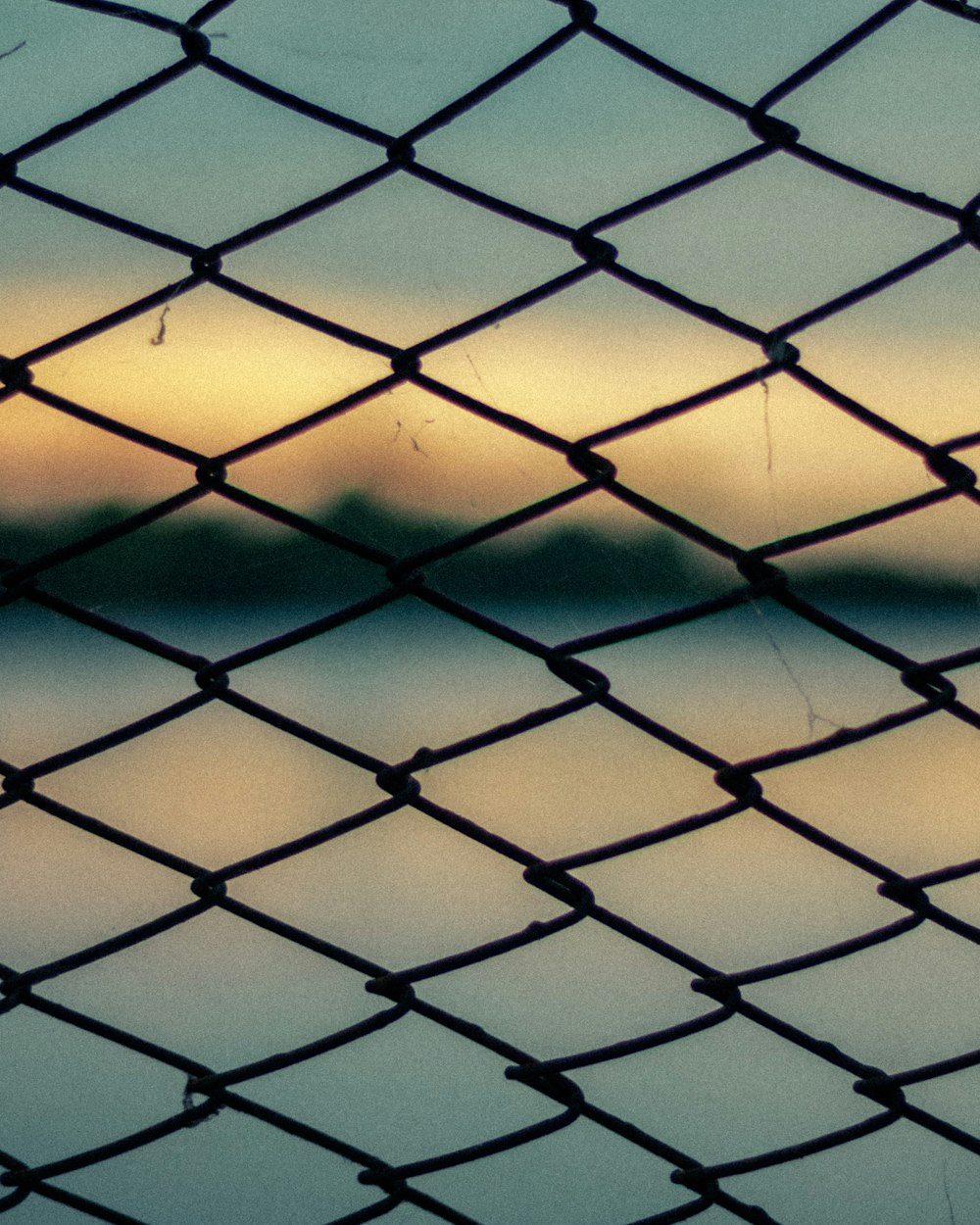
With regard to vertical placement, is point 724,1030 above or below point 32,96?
below

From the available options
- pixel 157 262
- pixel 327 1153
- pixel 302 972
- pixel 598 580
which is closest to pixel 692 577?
pixel 598 580

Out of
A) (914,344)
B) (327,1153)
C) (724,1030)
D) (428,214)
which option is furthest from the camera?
(914,344)

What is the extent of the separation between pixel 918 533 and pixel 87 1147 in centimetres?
178

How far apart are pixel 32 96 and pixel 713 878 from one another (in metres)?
1.26

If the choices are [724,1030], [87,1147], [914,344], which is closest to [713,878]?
[724,1030]

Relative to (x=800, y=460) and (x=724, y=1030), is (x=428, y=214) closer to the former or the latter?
(x=800, y=460)

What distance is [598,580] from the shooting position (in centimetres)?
271

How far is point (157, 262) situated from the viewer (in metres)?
2.22

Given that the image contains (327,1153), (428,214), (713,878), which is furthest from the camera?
(428,214)

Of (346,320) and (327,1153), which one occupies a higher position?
(346,320)

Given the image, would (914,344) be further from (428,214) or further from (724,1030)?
(724,1030)

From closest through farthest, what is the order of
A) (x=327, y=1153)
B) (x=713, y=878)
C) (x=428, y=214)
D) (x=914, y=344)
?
(x=327, y=1153), (x=713, y=878), (x=428, y=214), (x=914, y=344)

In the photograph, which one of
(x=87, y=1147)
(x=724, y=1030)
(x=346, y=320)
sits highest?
(x=346, y=320)

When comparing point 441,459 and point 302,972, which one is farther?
point 441,459
